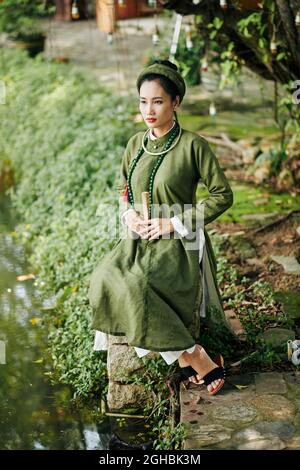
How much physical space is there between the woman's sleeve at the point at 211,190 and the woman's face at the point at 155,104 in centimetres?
22

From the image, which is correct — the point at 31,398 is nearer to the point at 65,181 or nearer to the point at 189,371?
the point at 189,371

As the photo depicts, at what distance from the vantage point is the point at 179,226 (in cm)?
398

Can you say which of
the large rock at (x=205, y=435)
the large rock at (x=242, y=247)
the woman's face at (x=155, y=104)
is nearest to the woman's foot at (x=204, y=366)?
the large rock at (x=205, y=435)

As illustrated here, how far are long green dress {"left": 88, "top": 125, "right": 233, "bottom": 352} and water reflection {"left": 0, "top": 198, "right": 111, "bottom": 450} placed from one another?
1.84ft

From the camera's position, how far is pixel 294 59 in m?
→ 6.12

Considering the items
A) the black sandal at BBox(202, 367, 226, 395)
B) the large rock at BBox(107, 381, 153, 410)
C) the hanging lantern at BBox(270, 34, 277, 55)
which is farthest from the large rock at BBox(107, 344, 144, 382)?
the hanging lantern at BBox(270, 34, 277, 55)

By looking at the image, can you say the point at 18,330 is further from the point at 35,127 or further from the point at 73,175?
the point at 35,127

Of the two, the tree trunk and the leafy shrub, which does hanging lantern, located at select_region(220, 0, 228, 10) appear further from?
the leafy shrub

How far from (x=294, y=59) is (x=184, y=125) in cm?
332

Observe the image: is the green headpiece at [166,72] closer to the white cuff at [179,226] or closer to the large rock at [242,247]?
the white cuff at [179,226]

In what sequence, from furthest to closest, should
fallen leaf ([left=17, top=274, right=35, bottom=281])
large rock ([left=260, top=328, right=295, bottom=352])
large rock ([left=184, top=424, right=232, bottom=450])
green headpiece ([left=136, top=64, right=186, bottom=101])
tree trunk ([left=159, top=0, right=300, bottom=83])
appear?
fallen leaf ([left=17, top=274, right=35, bottom=281])
tree trunk ([left=159, top=0, right=300, bottom=83])
large rock ([left=260, top=328, right=295, bottom=352])
green headpiece ([left=136, top=64, right=186, bottom=101])
large rock ([left=184, top=424, right=232, bottom=450])

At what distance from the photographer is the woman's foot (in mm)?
4004

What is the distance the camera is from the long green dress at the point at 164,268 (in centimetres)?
387

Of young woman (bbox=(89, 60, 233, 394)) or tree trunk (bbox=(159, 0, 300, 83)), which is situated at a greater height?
tree trunk (bbox=(159, 0, 300, 83))
